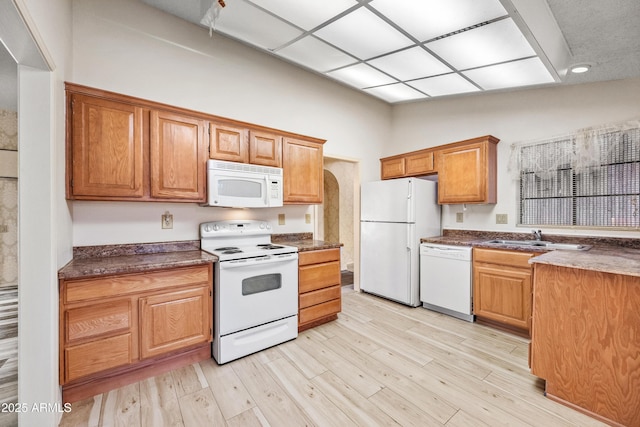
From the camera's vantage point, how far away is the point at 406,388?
1.89 m

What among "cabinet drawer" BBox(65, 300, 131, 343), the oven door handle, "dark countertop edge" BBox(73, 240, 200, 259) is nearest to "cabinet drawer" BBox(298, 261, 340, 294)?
the oven door handle

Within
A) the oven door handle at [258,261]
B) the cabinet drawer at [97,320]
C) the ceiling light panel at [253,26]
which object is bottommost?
the cabinet drawer at [97,320]

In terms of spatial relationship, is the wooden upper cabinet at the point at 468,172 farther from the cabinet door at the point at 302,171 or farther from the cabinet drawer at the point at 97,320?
the cabinet drawer at the point at 97,320

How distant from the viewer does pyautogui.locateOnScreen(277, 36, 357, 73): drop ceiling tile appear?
2.54 meters

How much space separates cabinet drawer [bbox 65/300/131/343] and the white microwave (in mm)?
998

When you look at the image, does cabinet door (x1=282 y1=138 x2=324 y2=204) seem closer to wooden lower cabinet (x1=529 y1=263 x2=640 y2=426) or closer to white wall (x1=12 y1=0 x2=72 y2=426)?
white wall (x1=12 y1=0 x2=72 y2=426)

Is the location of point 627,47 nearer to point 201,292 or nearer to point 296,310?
point 296,310

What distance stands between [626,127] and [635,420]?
2506 mm

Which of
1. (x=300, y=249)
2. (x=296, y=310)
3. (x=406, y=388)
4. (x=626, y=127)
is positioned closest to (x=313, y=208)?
(x=300, y=249)

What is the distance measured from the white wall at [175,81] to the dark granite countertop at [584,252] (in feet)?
6.91

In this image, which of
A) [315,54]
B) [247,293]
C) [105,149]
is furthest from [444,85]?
[105,149]

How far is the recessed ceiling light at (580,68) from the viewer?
244 centimetres

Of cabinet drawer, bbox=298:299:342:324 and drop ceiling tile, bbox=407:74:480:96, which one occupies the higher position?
drop ceiling tile, bbox=407:74:480:96

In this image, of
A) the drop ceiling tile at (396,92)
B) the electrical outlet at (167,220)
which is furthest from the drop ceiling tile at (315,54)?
the electrical outlet at (167,220)
